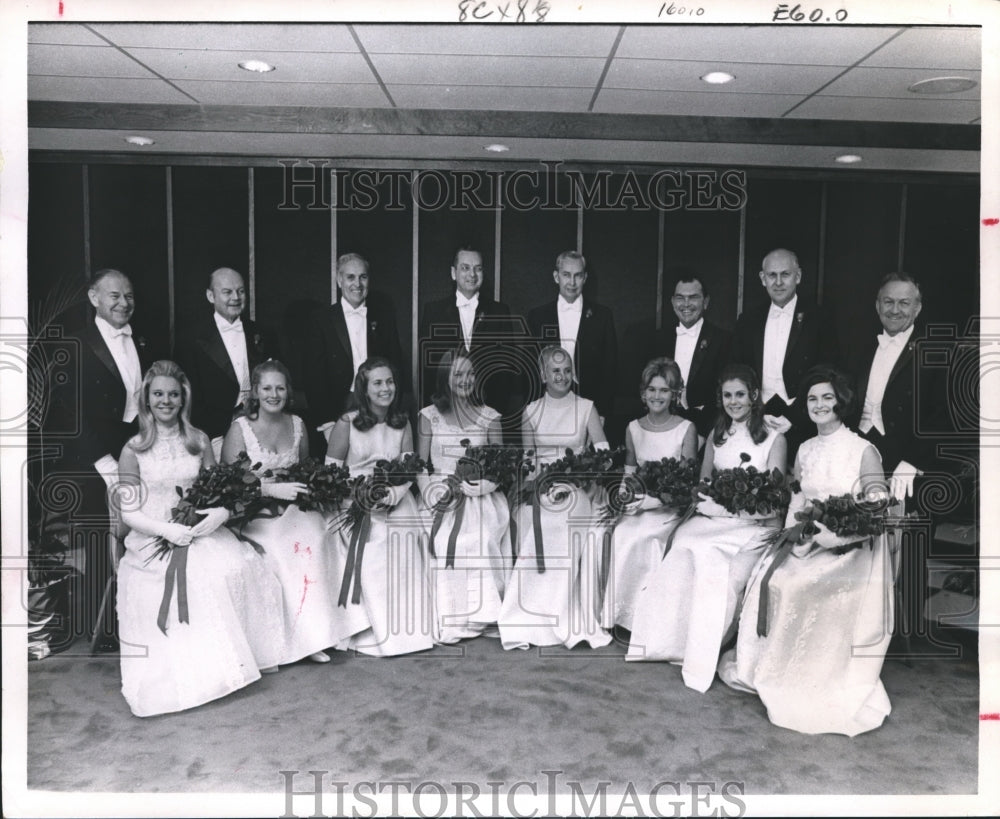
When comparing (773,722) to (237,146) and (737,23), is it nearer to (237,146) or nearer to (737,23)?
(737,23)

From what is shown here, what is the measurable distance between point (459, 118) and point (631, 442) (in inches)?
58.0

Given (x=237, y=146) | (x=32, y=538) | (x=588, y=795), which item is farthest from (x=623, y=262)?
(x=32, y=538)

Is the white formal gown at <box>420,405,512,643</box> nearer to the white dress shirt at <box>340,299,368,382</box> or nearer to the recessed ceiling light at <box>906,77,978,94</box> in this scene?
the white dress shirt at <box>340,299,368,382</box>

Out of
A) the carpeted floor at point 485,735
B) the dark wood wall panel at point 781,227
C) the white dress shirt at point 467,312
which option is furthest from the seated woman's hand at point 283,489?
the dark wood wall panel at point 781,227

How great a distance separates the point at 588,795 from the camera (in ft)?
9.07

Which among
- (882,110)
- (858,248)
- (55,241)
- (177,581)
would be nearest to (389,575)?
(177,581)

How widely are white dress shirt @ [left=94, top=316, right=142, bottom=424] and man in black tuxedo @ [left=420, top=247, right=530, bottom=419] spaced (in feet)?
3.70

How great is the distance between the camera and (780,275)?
3189mm

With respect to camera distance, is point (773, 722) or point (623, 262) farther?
point (623, 262)

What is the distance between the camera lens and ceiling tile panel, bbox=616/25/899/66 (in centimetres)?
259

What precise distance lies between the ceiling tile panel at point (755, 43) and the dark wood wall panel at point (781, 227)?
0.48m

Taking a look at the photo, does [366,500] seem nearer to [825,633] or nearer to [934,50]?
[825,633]

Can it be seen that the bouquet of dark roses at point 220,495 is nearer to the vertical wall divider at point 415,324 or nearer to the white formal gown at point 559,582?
the vertical wall divider at point 415,324

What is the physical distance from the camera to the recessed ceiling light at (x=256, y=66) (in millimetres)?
2754
